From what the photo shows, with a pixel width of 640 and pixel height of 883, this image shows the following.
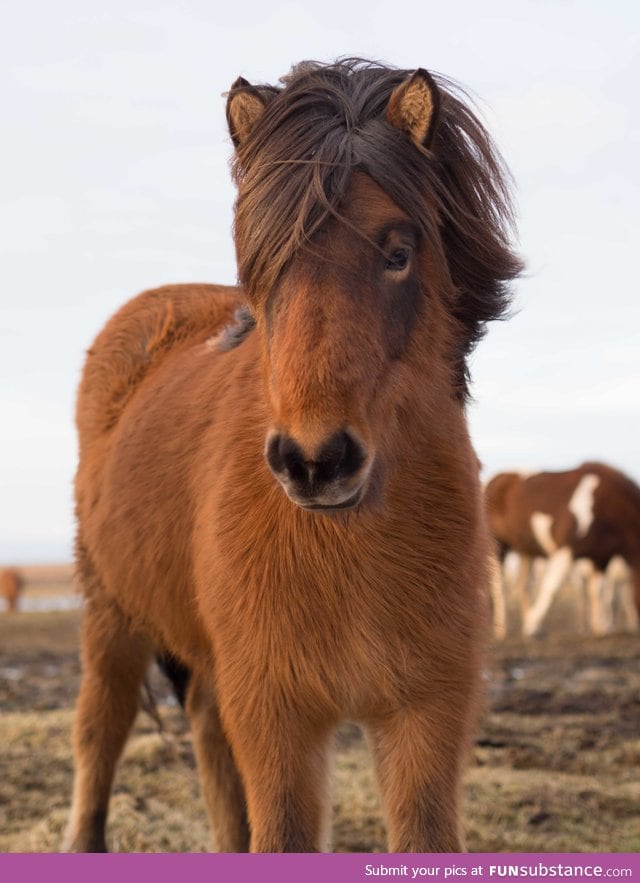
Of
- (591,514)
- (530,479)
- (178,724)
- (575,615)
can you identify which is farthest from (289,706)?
(575,615)

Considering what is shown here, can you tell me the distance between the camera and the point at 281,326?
2582 millimetres

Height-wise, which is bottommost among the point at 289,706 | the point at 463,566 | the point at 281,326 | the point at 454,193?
the point at 289,706

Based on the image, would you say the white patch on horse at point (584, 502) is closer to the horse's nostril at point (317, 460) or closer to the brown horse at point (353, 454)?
the brown horse at point (353, 454)

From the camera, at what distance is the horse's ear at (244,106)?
9.71 feet

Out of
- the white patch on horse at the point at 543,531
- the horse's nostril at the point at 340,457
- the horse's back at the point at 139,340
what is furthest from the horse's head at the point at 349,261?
the white patch on horse at the point at 543,531

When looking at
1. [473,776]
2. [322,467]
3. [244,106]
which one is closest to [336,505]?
[322,467]

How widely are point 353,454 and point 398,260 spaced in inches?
22.5

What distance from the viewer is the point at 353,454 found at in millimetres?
2402

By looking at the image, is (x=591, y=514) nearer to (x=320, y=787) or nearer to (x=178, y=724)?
(x=178, y=724)

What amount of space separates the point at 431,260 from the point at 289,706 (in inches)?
48.6

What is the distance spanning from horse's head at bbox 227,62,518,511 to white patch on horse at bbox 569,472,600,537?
1343 centimetres

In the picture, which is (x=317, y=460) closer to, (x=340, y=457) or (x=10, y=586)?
(x=340, y=457)

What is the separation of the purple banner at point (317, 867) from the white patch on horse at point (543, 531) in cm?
1335

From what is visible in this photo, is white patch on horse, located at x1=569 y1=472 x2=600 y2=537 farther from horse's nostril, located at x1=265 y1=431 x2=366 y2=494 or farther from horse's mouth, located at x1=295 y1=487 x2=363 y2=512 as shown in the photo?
horse's nostril, located at x1=265 y1=431 x2=366 y2=494
